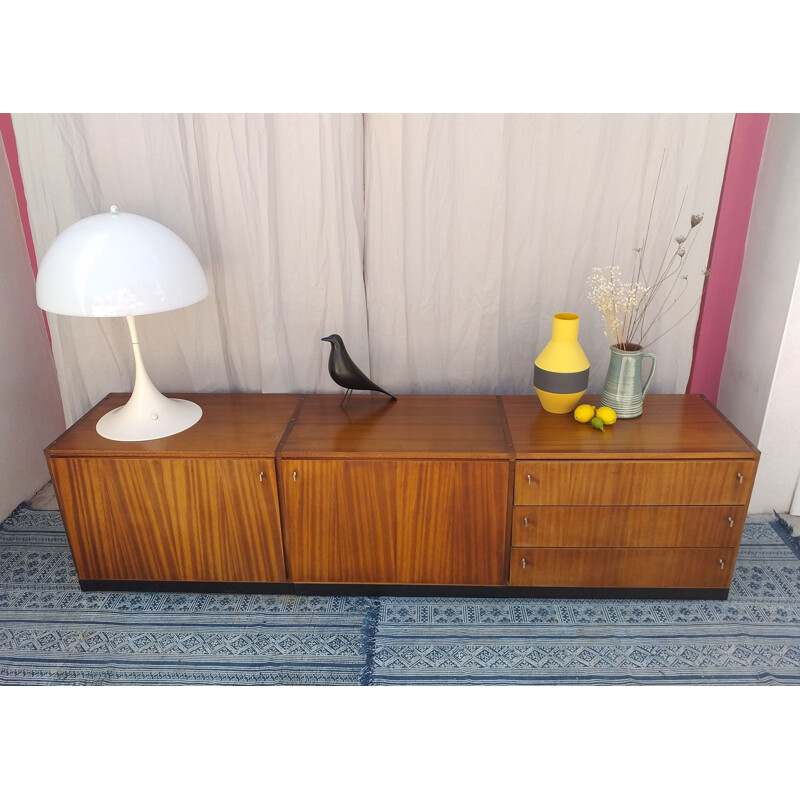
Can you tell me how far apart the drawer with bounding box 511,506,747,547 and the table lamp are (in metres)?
1.29

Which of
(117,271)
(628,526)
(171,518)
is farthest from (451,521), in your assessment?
(117,271)

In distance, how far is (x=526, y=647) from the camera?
2.07m

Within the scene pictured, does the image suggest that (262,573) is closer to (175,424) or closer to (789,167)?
(175,424)

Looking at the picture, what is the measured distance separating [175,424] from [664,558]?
171 cm

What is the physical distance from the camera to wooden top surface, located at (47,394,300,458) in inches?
82.4

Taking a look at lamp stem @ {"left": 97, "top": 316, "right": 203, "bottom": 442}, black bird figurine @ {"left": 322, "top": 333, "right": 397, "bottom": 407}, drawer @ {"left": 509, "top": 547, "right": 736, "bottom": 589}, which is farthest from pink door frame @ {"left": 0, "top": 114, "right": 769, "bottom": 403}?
black bird figurine @ {"left": 322, "top": 333, "right": 397, "bottom": 407}

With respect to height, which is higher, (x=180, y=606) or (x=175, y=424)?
(x=175, y=424)

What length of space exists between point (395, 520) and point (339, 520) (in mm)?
185

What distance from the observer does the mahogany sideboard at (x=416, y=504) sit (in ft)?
6.79

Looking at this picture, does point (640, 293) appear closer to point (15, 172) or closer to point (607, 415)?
point (607, 415)

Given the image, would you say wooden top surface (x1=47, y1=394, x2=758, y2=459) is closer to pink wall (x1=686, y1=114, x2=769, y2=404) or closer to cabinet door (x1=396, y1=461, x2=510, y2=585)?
cabinet door (x1=396, y1=461, x2=510, y2=585)

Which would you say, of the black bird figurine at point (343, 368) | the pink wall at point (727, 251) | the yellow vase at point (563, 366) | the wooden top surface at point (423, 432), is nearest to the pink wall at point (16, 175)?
the wooden top surface at point (423, 432)

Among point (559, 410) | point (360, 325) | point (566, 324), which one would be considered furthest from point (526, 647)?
point (360, 325)

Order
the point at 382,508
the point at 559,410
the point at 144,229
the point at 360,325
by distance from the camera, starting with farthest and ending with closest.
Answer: the point at 360,325, the point at 559,410, the point at 382,508, the point at 144,229
